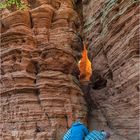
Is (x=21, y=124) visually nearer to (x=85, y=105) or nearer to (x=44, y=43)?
(x=85, y=105)

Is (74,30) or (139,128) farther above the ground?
(74,30)

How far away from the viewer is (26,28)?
14.8 meters

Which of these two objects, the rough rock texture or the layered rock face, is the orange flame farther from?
the rough rock texture

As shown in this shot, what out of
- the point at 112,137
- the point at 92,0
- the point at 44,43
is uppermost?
the point at 92,0

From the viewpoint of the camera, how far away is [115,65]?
12.2 m

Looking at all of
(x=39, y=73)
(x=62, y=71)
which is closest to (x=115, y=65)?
(x=62, y=71)

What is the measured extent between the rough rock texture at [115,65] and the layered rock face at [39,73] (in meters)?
0.83

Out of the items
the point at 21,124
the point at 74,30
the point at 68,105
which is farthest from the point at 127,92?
the point at 74,30

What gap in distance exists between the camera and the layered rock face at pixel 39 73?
40.5 ft

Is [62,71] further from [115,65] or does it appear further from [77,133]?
[77,133]

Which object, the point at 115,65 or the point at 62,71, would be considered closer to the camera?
the point at 115,65

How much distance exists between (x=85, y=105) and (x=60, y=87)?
1394mm

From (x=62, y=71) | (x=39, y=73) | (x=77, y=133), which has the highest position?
(x=62, y=71)

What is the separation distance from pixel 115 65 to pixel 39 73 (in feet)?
10.3
